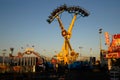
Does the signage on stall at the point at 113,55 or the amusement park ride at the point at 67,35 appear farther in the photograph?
the amusement park ride at the point at 67,35

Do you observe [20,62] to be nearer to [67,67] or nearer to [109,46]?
[67,67]

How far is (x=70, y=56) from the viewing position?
306 ft

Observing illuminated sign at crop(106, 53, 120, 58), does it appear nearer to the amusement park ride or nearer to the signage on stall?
the signage on stall

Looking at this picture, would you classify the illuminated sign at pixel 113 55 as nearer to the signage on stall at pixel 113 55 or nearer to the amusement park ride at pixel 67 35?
the signage on stall at pixel 113 55

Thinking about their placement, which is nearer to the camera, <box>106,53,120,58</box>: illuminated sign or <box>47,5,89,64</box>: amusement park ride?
<box>106,53,120,58</box>: illuminated sign

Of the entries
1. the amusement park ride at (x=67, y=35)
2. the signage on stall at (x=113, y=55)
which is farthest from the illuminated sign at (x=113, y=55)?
the amusement park ride at (x=67, y=35)

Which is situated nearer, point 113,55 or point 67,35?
point 113,55

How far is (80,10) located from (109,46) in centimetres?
3106

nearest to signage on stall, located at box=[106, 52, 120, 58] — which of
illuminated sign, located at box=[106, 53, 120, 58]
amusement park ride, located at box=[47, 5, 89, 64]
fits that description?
illuminated sign, located at box=[106, 53, 120, 58]

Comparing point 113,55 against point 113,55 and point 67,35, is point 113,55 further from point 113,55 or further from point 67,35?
point 67,35

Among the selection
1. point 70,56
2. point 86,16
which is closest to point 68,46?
point 70,56

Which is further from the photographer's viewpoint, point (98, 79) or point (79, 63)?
point (79, 63)

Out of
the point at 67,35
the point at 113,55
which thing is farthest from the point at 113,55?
the point at 67,35

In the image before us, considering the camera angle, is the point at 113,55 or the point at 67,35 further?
the point at 67,35
